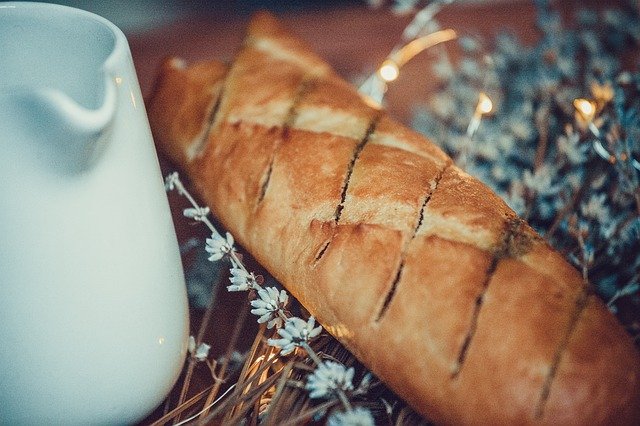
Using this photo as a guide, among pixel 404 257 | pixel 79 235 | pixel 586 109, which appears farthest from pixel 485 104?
pixel 79 235

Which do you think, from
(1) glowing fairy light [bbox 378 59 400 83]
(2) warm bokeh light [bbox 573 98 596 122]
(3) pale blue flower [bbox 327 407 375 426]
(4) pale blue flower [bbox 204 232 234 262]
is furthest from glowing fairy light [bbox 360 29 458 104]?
(3) pale blue flower [bbox 327 407 375 426]

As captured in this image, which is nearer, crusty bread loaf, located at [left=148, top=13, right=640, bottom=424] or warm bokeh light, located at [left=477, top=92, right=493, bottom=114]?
crusty bread loaf, located at [left=148, top=13, right=640, bottom=424]

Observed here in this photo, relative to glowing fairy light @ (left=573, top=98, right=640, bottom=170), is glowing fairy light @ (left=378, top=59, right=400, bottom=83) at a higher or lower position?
lower

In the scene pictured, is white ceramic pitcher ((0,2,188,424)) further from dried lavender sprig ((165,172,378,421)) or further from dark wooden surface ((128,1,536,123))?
dark wooden surface ((128,1,536,123))

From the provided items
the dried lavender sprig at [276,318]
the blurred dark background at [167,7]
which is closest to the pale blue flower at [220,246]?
the dried lavender sprig at [276,318]

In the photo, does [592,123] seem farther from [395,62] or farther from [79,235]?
[79,235]

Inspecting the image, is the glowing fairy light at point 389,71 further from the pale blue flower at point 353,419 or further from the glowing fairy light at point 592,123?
the pale blue flower at point 353,419

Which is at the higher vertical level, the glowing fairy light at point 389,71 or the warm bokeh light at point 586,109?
the warm bokeh light at point 586,109
